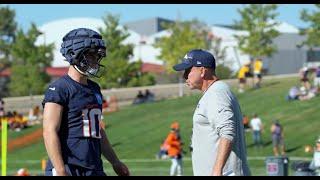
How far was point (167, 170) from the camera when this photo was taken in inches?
1075

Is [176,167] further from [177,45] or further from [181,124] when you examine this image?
[177,45]

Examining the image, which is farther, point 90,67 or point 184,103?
point 184,103

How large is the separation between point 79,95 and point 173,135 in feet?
68.2

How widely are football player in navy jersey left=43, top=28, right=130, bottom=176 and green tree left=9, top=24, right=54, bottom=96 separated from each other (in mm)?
51581

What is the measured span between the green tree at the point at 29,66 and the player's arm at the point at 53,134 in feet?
170

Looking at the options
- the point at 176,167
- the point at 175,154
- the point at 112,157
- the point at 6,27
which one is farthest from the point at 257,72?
the point at 6,27

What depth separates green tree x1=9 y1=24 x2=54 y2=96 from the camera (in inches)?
2260

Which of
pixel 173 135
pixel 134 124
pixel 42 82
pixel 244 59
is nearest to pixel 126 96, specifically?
pixel 42 82

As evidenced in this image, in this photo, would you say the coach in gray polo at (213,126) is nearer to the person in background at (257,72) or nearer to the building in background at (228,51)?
the person in background at (257,72)

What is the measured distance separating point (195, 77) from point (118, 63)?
2083 inches

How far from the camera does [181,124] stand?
4206 cm

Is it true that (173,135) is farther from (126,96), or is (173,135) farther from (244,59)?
(244,59)

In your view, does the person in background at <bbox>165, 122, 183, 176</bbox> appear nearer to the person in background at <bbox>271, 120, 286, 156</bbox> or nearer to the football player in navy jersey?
the person in background at <bbox>271, 120, 286, 156</bbox>

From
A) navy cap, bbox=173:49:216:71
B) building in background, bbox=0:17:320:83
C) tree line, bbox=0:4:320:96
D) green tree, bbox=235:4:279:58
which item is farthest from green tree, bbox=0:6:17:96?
navy cap, bbox=173:49:216:71
